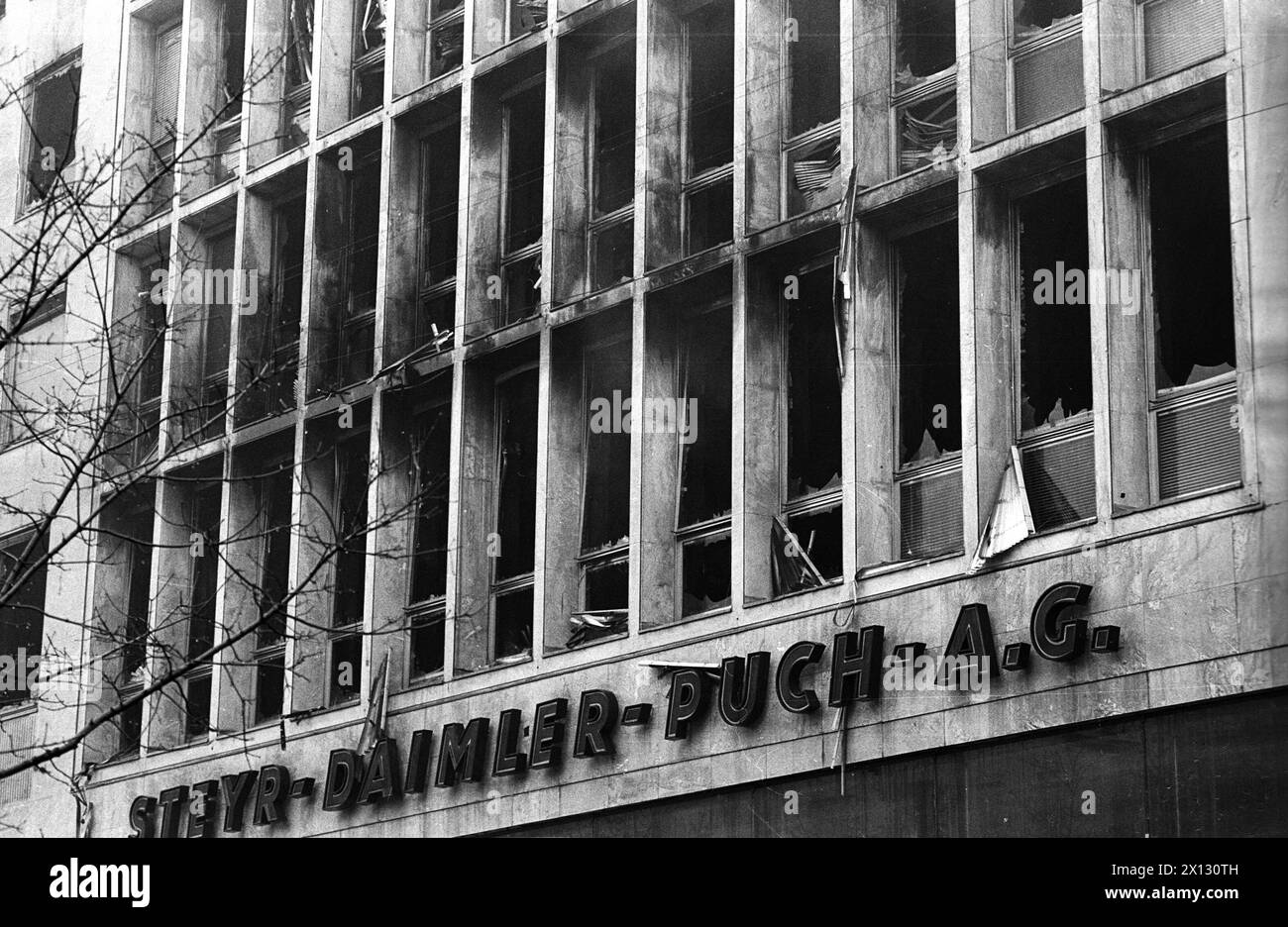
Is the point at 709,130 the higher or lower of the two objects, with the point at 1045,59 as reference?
higher

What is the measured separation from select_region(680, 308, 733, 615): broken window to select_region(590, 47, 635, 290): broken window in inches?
57.5

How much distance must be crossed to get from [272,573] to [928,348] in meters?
9.30

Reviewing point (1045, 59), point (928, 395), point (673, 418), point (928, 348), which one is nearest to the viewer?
point (1045, 59)

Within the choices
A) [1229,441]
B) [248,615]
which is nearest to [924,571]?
[1229,441]

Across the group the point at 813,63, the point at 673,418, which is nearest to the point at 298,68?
the point at 673,418

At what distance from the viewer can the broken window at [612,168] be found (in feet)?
74.9

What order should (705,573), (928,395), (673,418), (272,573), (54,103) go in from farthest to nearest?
(54,103) < (272,573) < (673,418) < (705,573) < (928,395)

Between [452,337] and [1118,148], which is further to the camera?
[452,337]

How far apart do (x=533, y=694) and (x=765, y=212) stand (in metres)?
5.03

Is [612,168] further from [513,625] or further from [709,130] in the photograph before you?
[513,625]

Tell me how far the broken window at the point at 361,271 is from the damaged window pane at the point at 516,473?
2.25 m

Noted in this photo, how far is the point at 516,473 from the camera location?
23328mm
